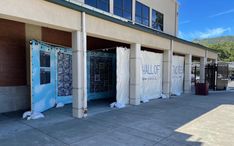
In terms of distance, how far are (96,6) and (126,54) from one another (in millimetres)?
4457

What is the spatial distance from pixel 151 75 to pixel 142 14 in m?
6.71

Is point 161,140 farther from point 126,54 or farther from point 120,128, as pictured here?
point 126,54

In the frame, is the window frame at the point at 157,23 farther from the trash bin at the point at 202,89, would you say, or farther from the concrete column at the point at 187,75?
the trash bin at the point at 202,89

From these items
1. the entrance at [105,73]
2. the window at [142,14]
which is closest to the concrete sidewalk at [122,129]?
the entrance at [105,73]

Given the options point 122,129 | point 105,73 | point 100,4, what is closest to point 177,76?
point 105,73

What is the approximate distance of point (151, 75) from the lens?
39.6ft

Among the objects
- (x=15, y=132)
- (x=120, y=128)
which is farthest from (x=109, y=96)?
(x=15, y=132)

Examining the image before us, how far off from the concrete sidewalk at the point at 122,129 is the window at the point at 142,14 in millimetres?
9878

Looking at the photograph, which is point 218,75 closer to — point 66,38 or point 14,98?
point 66,38

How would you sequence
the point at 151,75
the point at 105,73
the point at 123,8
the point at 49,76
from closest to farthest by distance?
the point at 49,76 < the point at 151,75 < the point at 105,73 < the point at 123,8

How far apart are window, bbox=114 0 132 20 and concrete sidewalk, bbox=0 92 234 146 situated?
847 centimetres

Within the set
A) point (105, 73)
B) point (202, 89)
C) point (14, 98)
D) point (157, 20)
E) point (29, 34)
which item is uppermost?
point (157, 20)

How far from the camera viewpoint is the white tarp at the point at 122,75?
9805mm

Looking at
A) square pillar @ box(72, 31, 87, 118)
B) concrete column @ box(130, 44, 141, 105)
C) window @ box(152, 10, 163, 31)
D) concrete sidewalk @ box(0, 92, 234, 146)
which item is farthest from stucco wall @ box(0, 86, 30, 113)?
window @ box(152, 10, 163, 31)
